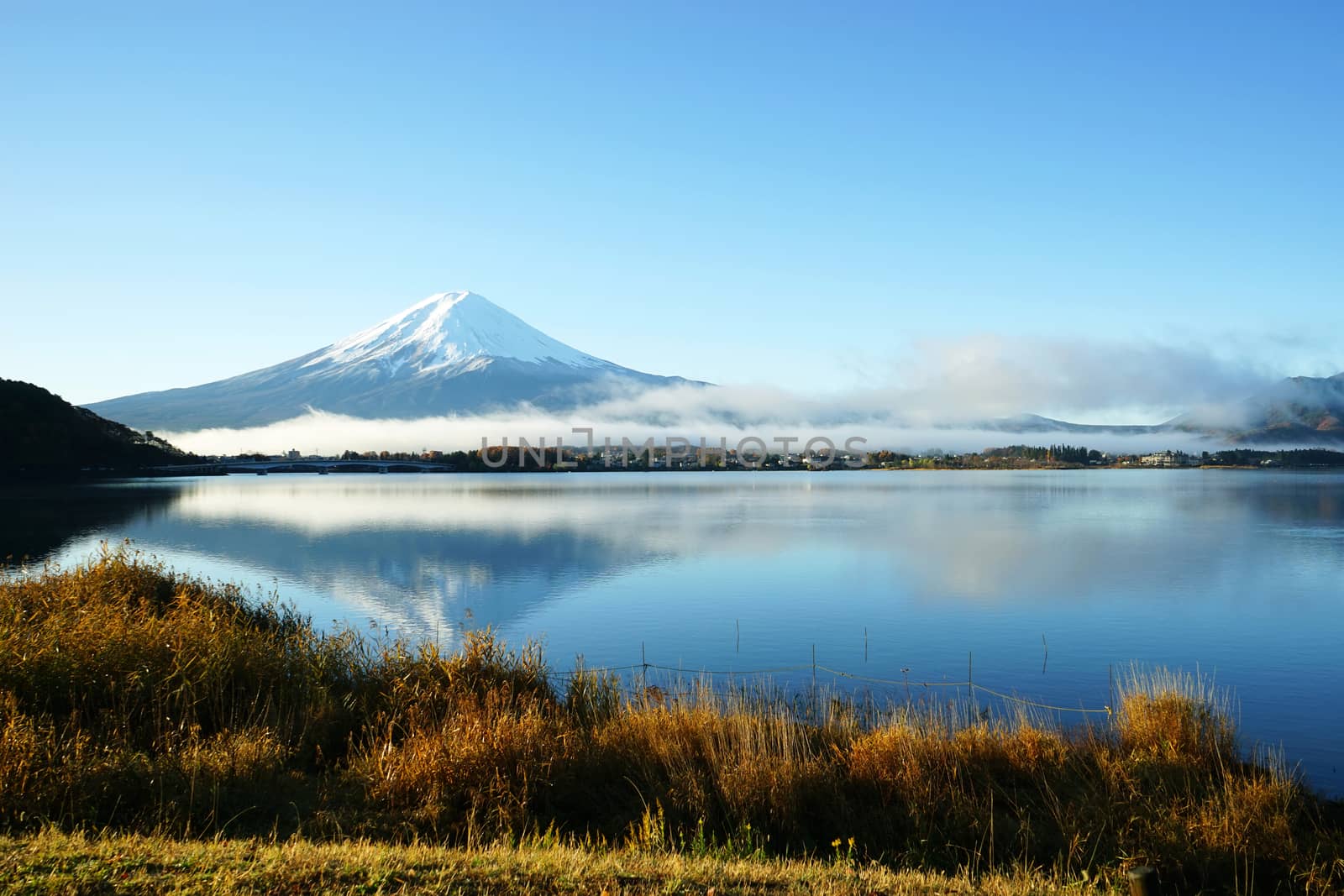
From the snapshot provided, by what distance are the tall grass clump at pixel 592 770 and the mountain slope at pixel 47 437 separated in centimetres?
9947

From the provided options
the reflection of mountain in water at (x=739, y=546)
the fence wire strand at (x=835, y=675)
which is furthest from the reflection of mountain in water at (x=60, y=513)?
the fence wire strand at (x=835, y=675)

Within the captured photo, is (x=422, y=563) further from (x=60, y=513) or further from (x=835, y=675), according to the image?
(x=60, y=513)

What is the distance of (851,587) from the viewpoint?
28234 millimetres

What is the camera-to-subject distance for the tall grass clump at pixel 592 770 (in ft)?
24.8

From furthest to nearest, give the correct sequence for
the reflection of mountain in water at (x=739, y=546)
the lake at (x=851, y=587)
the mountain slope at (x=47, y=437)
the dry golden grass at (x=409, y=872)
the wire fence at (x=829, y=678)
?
the mountain slope at (x=47, y=437) < the reflection of mountain in water at (x=739, y=546) < the lake at (x=851, y=587) < the wire fence at (x=829, y=678) < the dry golden grass at (x=409, y=872)

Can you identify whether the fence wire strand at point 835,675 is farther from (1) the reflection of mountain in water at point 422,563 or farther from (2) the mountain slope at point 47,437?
(2) the mountain slope at point 47,437

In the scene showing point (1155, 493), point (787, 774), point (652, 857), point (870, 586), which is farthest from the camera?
point (1155, 493)

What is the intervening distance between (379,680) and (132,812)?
13.0ft

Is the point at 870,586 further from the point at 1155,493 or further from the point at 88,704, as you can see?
the point at 1155,493

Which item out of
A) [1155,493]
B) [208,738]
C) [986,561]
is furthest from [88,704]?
[1155,493]

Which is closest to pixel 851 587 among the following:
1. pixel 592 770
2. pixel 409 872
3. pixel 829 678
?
pixel 829 678

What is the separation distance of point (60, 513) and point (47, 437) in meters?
51.7

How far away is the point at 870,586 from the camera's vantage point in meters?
28.1

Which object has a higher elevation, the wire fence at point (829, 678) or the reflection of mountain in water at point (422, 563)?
the wire fence at point (829, 678)
